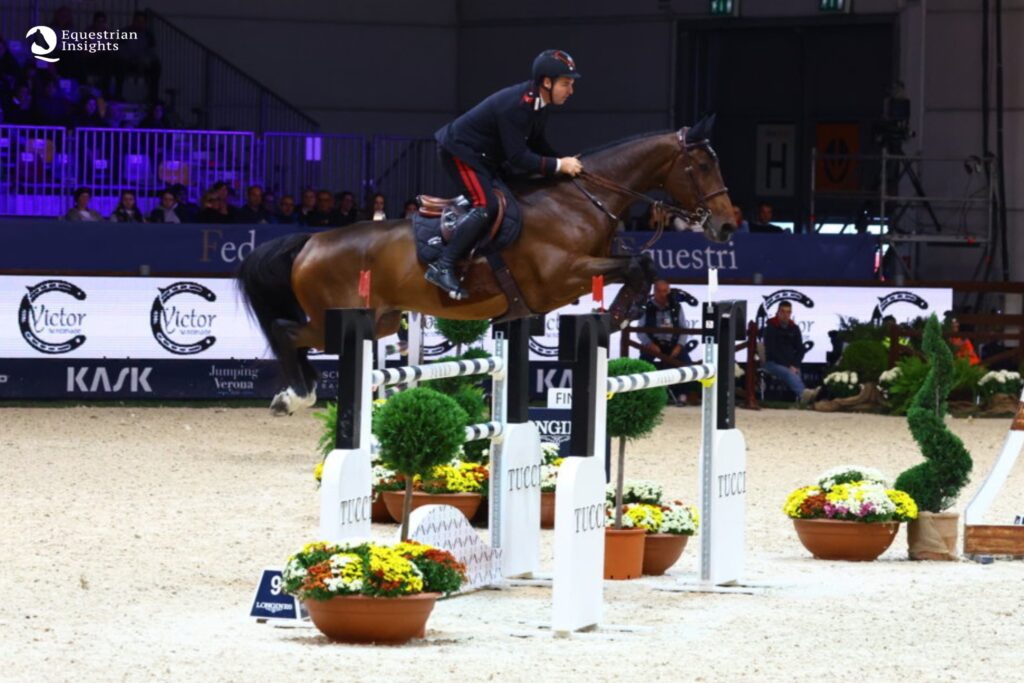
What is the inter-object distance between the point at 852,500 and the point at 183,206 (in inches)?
490

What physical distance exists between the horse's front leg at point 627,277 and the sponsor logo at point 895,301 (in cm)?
992

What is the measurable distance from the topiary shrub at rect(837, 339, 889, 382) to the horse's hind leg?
892 centimetres

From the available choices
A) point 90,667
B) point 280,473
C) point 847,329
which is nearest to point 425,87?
point 847,329

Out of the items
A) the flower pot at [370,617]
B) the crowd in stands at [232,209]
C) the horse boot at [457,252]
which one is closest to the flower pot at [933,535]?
the horse boot at [457,252]

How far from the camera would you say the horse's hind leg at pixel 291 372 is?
10906 millimetres

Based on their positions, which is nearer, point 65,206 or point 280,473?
point 280,473

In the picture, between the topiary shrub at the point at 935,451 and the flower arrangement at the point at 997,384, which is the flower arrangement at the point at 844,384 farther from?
the topiary shrub at the point at 935,451

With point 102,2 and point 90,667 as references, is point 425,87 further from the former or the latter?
point 90,667

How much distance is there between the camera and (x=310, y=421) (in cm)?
1703

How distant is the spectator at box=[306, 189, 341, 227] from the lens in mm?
20797

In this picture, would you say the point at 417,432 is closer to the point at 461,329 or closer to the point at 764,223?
the point at 461,329

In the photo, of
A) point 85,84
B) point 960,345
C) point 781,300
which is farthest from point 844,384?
point 85,84

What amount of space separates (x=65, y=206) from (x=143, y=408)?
15.2 feet

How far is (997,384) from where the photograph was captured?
724 inches
